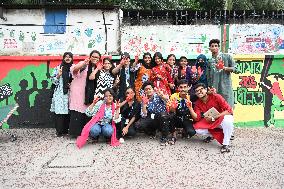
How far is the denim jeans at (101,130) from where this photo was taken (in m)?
6.11

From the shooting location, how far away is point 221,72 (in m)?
6.39

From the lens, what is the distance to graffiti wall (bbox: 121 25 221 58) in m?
14.2

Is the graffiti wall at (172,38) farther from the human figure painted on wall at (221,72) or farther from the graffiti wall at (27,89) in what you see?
the human figure painted on wall at (221,72)

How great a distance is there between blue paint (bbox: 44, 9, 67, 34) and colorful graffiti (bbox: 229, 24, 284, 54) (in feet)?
21.1

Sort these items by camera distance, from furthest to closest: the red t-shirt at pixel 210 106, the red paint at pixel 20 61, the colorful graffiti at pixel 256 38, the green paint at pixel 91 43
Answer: the colorful graffiti at pixel 256 38 < the green paint at pixel 91 43 < the red paint at pixel 20 61 < the red t-shirt at pixel 210 106

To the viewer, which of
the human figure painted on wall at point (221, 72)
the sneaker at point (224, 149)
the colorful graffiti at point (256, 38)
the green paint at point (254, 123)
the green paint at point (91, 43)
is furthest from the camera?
the colorful graffiti at point (256, 38)

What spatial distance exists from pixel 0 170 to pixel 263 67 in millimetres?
5338

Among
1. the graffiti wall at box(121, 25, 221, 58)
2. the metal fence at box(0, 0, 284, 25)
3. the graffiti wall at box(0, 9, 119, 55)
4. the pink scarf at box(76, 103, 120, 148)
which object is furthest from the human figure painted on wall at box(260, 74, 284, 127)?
the metal fence at box(0, 0, 284, 25)

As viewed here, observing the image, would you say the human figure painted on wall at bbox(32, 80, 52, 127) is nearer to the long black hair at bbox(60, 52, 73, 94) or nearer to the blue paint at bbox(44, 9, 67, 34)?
the long black hair at bbox(60, 52, 73, 94)

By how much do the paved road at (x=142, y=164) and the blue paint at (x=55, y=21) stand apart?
700 cm

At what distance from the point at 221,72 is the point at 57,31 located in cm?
817

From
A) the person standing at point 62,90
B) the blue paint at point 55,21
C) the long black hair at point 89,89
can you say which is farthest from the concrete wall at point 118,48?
the long black hair at point 89,89

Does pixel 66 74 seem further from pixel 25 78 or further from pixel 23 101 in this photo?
pixel 23 101

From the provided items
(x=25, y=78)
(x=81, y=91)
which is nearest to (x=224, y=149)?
(x=81, y=91)
